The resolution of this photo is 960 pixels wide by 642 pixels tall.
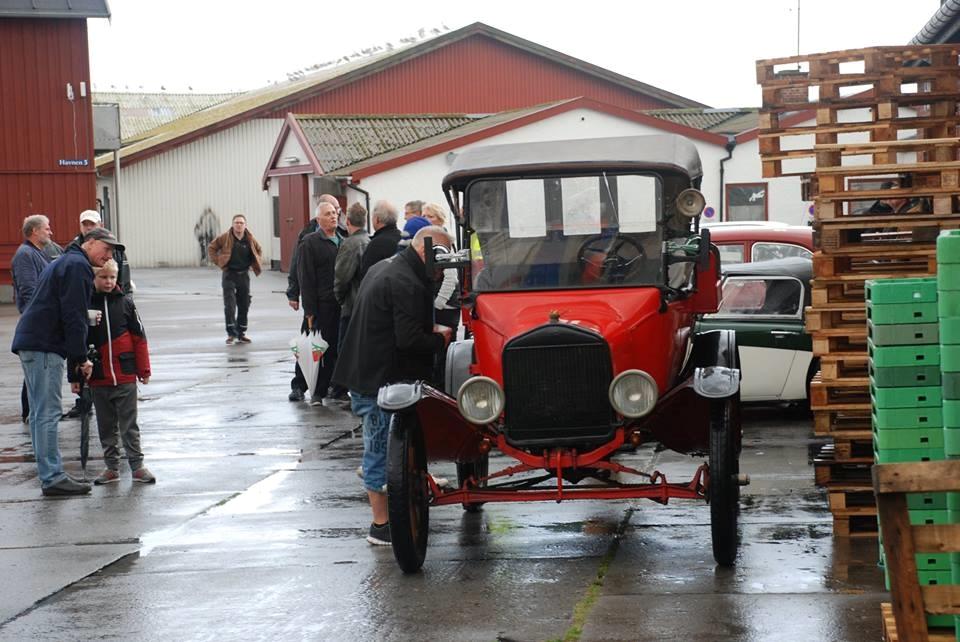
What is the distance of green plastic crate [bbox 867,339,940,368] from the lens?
5.86 metres

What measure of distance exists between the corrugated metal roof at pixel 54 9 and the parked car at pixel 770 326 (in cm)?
2258

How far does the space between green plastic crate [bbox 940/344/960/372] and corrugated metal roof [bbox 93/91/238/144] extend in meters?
79.7

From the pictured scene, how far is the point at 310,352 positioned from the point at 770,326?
4501 millimetres

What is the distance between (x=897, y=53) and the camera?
32.3ft

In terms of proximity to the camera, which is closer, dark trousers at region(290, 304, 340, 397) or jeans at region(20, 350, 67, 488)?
jeans at region(20, 350, 67, 488)

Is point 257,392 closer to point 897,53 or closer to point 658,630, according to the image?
point 897,53

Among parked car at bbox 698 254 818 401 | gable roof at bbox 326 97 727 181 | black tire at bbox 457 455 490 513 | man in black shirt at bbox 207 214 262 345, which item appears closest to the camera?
black tire at bbox 457 455 490 513

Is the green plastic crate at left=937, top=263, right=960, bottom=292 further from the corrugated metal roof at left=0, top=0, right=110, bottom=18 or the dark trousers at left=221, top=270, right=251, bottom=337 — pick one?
the corrugated metal roof at left=0, top=0, right=110, bottom=18

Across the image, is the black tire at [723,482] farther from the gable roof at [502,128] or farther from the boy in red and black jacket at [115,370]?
the gable roof at [502,128]

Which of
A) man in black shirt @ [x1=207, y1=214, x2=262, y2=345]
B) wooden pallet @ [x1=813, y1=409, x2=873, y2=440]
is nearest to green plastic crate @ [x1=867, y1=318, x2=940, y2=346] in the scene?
wooden pallet @ [x1=813, y1=409, x2=873, y2=440]

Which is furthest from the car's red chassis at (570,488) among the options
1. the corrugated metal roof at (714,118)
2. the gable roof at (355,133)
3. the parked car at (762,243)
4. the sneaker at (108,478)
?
the gable roof at (355,133)

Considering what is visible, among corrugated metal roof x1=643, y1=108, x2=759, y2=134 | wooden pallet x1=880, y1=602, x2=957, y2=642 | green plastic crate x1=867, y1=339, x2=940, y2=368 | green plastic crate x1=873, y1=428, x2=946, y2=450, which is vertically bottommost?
wooden pallet x1=880, y1=602, x2=957, y2=642

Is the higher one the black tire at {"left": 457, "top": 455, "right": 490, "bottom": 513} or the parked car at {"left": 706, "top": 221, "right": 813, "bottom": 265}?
the parked car at {"left": 706, "top": 221, "right": 813, "bottom": 265}

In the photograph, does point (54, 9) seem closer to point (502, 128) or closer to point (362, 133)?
point (362, 133)
